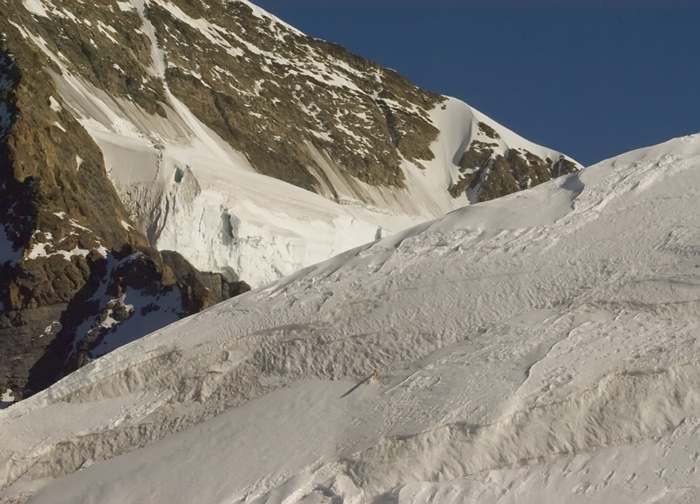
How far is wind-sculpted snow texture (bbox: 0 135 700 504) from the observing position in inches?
588

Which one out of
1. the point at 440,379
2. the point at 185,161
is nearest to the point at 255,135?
the point at 185,161

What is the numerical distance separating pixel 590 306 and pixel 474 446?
9.39 ft

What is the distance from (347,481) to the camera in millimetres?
15047

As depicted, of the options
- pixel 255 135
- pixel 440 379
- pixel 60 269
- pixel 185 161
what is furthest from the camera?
pixel 255 135

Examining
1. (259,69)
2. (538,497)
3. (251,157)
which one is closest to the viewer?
(538,497)

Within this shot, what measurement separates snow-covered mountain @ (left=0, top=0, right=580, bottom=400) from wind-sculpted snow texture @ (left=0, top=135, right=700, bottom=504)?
2110cm


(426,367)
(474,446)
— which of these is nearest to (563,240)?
(426,367)

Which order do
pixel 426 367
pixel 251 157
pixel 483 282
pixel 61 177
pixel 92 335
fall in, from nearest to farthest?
pixel 426 367 < pixel 483 282 < pixel 92 335 < pixel 61 177 < pixel 251 157

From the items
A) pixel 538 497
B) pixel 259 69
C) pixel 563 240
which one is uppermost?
pixel 259 69

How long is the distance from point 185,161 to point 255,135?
24803 mm

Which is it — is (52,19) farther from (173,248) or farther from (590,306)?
(590,306)

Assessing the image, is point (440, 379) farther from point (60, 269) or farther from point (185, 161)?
point (185, 161)

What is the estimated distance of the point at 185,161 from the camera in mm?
58219

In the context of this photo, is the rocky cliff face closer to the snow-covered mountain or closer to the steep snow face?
the snow-covered mountain
